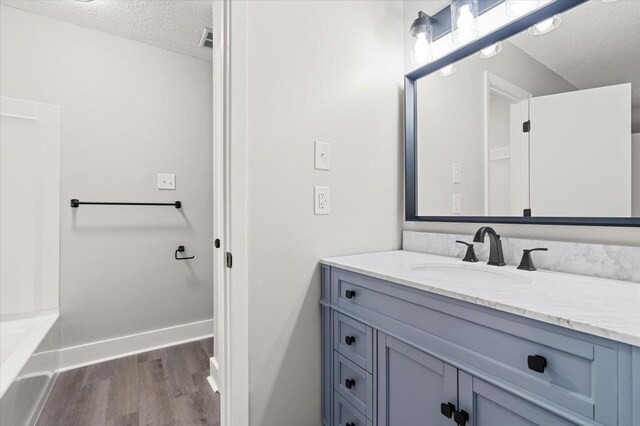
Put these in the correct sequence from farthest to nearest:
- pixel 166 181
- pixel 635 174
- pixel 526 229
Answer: pixel 166 181 < pixel 526 229 < pixel 635 174

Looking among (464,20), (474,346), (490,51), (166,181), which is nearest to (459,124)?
(490,51)

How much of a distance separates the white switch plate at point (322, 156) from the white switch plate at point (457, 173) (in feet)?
2.06

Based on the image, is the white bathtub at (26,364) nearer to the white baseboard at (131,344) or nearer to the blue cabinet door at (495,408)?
A: the white baseboard at (131,344)

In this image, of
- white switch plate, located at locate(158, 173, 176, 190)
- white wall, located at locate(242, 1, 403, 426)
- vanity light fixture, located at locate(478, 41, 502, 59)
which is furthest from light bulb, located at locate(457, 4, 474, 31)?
white switch plate, located at locate(158, 173, 176, 190)

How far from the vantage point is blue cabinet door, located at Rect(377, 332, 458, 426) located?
84 centimetres

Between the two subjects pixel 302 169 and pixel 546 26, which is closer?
pixel 546 26

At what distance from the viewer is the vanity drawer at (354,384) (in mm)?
1088

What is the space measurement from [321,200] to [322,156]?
0.20 metres

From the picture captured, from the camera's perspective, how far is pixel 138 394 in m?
1.72

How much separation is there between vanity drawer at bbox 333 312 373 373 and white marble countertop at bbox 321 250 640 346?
8.3 inches

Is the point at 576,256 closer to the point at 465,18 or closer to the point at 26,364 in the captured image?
the point at 465,18

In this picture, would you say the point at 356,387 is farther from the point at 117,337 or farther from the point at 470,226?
the point at 117,337

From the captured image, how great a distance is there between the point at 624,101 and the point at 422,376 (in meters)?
1.06

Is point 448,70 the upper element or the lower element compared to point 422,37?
lower
